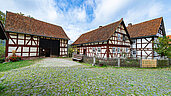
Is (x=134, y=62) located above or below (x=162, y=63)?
above

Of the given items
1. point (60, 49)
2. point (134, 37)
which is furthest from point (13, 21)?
point (134, 37)

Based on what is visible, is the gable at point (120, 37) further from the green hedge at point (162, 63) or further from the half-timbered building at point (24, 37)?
the half-timbered building at point (24, 37)

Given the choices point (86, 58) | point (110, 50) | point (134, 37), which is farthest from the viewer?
point (134, 37)

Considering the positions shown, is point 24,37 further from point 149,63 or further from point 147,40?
point 147,40

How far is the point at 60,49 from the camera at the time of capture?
16.8 meters

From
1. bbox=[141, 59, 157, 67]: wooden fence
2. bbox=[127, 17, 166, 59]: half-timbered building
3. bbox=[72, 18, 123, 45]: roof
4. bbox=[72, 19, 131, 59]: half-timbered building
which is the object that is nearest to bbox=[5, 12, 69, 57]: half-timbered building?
bbox=[72, 18, 123, 45]: roof

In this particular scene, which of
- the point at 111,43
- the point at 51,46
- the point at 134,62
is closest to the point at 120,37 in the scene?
the point at 111,43

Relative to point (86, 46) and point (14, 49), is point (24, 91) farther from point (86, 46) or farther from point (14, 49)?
point (86, 46)

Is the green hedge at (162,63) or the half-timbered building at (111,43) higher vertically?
the half-timbered building at (111,43)

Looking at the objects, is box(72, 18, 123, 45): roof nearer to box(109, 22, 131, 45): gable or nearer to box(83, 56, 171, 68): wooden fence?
box(109, 22, 131, 45): gable

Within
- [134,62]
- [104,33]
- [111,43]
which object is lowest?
[134,62]

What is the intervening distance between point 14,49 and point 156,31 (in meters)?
25.3

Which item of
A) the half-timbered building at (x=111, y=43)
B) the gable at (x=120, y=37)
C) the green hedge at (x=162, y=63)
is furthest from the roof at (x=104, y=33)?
the green hedge at (x=162, y=63)

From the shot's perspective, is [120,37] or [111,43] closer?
[111,43]
